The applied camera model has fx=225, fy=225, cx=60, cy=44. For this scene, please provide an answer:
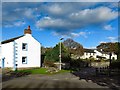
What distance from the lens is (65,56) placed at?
174 feet

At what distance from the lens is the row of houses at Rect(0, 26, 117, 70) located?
4119 cm

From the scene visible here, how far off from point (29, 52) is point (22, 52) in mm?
1487

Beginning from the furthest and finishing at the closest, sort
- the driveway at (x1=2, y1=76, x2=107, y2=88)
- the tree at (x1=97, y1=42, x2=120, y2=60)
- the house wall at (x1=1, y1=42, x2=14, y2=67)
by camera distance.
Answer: the house wall at (x1=1, y1=42, x2=14, y2=67), the tree at (x1=97, y1=42, x2=120, y2=60), the driveway at (x1=2, y1=76, x2=107, y2=88)

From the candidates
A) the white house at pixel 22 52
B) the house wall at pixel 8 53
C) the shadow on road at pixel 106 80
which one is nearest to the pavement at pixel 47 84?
the shadow on road at pixel 106 80

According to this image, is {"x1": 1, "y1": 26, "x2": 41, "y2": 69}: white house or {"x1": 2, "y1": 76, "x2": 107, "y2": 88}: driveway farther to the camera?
{"x1": 1, "y1": 26, "x2": 41, "y2": 69}: white house

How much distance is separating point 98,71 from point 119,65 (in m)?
7.24

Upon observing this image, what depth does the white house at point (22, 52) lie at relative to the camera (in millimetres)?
41169

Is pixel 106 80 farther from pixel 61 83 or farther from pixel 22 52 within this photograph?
pixel 22 52

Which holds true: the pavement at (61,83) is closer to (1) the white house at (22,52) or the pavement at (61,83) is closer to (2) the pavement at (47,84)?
(2) the pavement at (47,84)

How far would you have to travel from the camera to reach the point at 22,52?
41.8 metres

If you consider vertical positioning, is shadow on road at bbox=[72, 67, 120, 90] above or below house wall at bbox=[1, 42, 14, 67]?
below

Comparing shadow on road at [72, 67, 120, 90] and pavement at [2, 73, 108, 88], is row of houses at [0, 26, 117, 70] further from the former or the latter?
pavement at [2, 73, 108, 88]

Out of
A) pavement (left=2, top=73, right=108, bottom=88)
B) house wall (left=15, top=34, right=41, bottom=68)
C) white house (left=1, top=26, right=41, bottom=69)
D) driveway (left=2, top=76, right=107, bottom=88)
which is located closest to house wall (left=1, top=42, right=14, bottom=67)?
white house (left=1, top=26, right=41, bottom=69)

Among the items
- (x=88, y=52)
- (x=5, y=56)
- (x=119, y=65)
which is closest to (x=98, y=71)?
(x=119, y=65)
